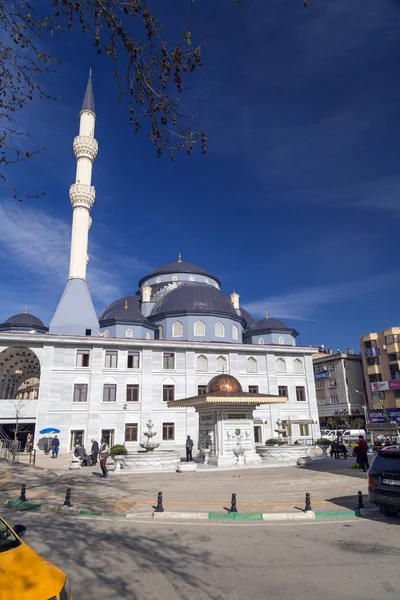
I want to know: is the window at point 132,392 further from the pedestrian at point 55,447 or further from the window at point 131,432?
the pedestrian at point 55,447

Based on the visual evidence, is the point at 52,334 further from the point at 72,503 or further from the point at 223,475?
the point at 72,503

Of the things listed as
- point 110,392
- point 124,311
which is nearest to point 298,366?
point 110,392

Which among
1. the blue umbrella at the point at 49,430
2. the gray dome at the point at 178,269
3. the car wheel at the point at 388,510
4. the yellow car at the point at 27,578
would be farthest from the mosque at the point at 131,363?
the yellow car at the point at 27,578

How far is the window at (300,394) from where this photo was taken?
35.6m

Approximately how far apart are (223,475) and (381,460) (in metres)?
9.44

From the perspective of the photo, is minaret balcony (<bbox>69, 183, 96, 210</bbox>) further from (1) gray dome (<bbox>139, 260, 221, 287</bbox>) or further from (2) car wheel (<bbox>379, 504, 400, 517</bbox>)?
(2) car wheel (<bbox>379, 504, 400, 517</bbox>)

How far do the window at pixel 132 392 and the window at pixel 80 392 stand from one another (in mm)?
3171

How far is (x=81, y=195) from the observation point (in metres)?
37.2

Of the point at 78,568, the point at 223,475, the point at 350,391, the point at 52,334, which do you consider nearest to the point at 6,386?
the point at 52,334

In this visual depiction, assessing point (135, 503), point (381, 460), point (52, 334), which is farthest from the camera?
point (52, 334)

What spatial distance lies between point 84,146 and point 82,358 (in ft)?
66.7

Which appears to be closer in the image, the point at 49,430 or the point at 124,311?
the point at 49,430

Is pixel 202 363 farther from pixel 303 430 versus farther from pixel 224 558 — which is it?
pixel 224 558

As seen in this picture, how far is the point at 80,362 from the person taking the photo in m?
30.9
